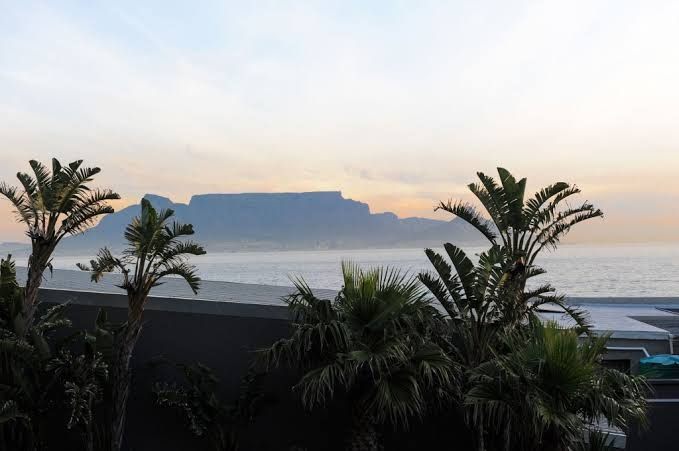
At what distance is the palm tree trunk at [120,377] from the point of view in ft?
24.0

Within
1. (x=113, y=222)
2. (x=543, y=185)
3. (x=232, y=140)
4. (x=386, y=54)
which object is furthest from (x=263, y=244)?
(x=543, y=185)

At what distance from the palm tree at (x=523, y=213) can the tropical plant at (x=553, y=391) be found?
1676 millimetres

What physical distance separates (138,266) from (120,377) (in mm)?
1415

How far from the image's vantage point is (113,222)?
12156 cm

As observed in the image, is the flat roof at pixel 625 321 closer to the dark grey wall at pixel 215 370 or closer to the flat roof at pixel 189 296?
the dark grey wall at pixel 215 370

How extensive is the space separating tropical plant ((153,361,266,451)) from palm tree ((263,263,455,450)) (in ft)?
2.77

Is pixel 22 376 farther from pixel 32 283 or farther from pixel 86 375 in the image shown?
pixel 32 283

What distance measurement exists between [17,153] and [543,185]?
1871 centimetres

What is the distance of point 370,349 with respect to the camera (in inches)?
254

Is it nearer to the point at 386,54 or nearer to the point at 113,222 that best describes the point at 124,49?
the point at 386,54

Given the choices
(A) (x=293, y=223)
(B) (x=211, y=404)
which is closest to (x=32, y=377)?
(B) (x=211, y=404)

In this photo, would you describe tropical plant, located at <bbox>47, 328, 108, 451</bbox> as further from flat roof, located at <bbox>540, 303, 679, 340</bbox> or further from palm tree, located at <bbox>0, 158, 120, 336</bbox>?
flat roof, located at <bbox>540, 303, 679, 340</bbox>

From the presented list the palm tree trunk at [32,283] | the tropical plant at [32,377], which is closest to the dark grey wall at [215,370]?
the tropical plant at [32,377]

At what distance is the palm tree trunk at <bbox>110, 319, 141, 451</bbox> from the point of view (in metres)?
7.32
